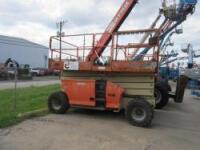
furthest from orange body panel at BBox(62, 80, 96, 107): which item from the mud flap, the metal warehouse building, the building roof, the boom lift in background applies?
the building roof

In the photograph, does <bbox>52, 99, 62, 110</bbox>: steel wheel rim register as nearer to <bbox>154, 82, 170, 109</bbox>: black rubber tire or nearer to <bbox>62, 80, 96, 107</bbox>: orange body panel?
<bbox>62, 80, 96, 107</bbox>: orange body panel

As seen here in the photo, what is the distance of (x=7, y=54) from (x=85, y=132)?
58134 millimetres

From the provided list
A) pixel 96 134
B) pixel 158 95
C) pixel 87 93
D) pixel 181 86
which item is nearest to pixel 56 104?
pixel 87 93

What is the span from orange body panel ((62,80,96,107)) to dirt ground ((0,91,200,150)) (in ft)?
1.60

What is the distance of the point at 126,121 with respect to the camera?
9.65 meters

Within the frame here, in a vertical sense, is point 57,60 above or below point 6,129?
above

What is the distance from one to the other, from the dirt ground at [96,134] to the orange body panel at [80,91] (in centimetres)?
49

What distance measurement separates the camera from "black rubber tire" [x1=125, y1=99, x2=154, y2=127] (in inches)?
349

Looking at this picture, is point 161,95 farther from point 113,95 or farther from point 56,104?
point 56,104

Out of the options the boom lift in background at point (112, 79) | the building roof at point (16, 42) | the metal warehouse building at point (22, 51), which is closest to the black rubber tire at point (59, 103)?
the boom lift in background at point (112, 79)

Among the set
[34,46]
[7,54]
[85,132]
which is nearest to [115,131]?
[85,132]

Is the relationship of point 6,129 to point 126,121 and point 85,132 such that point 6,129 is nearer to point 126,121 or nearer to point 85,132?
point 85,132

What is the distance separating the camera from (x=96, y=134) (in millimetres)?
7789

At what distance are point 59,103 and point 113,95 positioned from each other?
2021 millimetres
